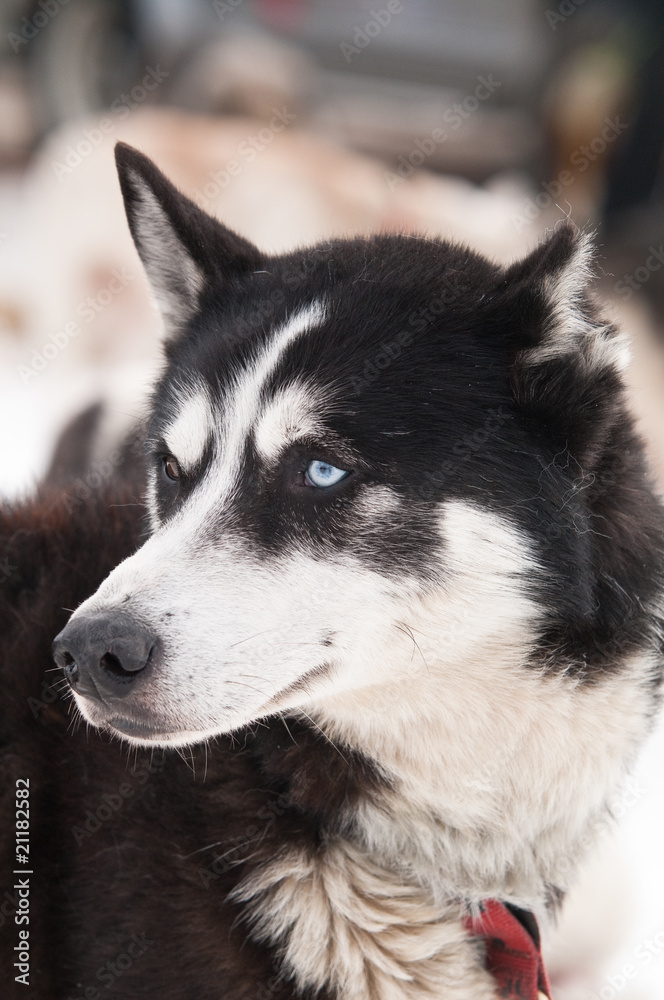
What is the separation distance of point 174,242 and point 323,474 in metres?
0.71

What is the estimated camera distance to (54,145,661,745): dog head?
1.54 m

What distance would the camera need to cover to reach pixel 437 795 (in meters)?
1.79

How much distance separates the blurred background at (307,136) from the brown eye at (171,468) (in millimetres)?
2693

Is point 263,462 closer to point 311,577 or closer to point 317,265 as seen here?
point 311,577

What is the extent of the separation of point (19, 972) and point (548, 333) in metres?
1.49

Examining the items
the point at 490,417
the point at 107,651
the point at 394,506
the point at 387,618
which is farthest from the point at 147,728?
the point at 490,417

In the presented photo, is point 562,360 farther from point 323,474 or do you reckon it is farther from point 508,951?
point 508,951

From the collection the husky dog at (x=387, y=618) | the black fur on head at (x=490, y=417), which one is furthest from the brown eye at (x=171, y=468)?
the black fur on head at (x=490, y=417)

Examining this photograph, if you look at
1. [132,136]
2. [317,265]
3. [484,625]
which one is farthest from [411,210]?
[484,625]

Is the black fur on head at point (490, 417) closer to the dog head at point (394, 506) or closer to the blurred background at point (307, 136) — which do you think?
the dog head at point (394, 506)

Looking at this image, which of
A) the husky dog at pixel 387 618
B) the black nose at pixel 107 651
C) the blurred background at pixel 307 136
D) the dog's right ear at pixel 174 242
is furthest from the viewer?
the blurred background at pixel 307 136

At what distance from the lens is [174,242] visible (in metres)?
2.03

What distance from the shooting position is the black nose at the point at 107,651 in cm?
144

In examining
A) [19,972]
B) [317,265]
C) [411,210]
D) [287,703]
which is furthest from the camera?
[411,210]
